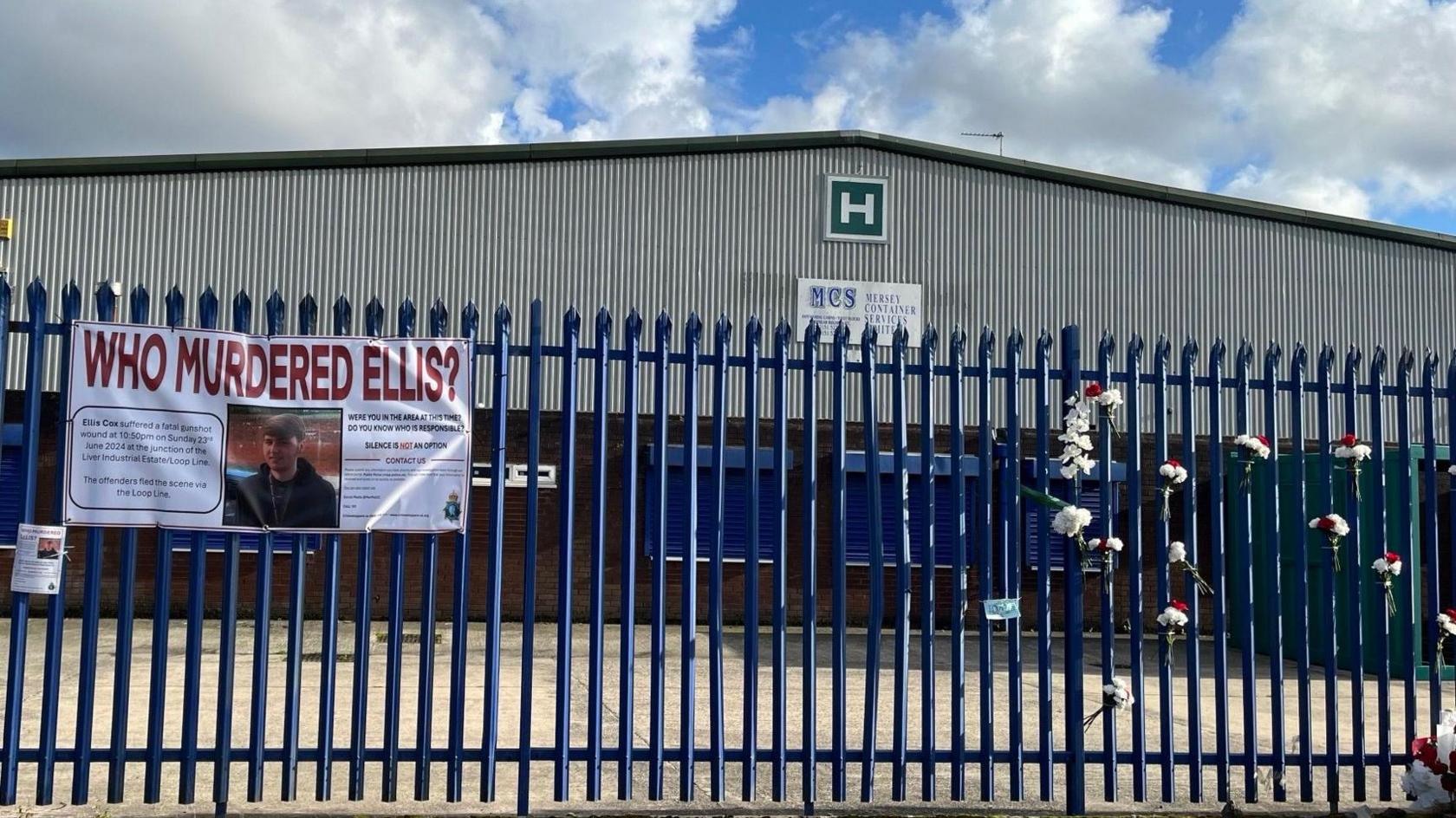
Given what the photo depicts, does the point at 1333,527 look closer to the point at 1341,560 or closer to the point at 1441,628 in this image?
the point at 1441,628

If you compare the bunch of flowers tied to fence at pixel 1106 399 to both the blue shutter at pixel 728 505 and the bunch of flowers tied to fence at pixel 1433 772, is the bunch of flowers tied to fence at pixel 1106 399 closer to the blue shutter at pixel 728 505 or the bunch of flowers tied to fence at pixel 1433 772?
the bunch of flowers tied to fence at pixel 1433 772

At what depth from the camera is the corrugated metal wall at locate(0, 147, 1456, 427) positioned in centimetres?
1574

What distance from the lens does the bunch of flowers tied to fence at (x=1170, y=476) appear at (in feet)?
19.4

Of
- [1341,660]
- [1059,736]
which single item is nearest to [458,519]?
[1059,736]

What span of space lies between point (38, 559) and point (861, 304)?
1227cm

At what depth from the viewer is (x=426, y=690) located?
5.68 metres

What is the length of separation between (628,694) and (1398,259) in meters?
15.8

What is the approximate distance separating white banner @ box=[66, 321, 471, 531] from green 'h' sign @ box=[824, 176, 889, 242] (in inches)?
452

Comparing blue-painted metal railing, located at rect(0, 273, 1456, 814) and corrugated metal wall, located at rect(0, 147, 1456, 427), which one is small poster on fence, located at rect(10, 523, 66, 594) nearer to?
blue-painted metal railing, located at rect(0, 273, 1456, 814)

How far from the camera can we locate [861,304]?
54.3 ft

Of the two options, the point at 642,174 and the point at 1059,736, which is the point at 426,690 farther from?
the point at 642,174

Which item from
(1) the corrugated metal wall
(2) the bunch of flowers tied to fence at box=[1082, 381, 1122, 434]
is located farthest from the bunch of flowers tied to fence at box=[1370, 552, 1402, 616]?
(1) the corrugated metal wall

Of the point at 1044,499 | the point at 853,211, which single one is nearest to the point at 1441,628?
the point at 1044,499

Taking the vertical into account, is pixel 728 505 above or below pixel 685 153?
below
